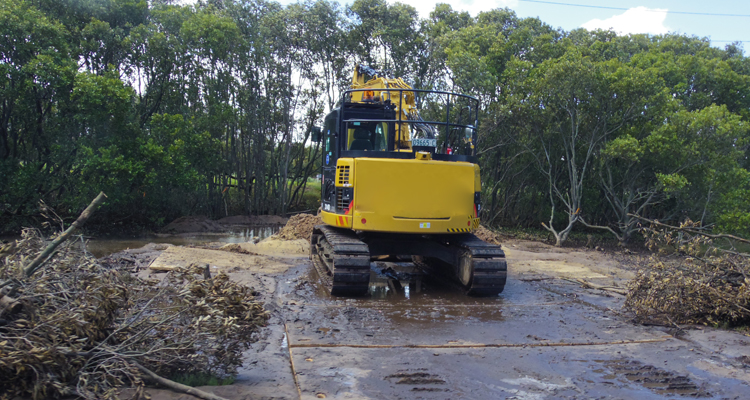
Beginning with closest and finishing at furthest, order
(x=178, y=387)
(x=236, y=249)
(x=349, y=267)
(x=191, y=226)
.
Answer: (x=178, y=387) → (x=349, y=267) → (x=236, y=249) → (x=191, y=226)

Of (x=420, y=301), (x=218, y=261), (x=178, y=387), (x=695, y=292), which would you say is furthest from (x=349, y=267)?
(x=695, y=292)

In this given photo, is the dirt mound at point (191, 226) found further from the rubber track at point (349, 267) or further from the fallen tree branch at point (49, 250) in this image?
the fallen tree branch at point (49, 250)

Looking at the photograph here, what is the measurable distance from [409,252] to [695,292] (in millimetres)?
3929

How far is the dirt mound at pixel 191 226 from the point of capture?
18.9 m

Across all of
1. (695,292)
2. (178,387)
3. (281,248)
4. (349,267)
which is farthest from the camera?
(281,248)

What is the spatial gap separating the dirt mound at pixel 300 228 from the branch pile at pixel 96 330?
8956 mm

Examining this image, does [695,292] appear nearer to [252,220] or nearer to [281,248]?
[281,248]

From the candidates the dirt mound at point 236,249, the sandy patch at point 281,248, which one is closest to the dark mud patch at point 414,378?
the sandy patch at point 281,248

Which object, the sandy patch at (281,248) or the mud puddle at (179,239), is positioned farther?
the mud puddle at (179,239)

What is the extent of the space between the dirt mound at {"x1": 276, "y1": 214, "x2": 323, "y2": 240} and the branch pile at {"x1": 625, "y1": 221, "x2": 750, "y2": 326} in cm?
856

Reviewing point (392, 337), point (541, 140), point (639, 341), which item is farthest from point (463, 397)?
point (541, 140)

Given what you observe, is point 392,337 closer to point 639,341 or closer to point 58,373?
point 639,341

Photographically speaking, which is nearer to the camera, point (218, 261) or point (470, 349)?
point (470, 349)

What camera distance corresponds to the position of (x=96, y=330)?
366 centimetres
